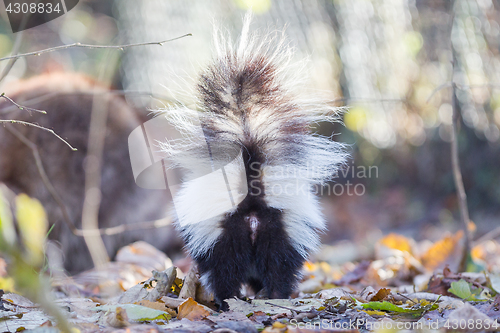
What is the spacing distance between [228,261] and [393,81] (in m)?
5.48

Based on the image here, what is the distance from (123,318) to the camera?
1.92 metres

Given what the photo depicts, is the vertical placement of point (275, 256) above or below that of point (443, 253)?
above

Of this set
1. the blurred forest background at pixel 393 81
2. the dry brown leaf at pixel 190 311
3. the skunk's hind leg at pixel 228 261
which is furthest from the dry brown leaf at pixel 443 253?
the dry brown leaf at pixel 190 311

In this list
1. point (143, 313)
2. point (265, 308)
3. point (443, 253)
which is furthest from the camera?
point (443, 253)

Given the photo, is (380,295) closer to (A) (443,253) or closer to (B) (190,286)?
(B) (190,286)

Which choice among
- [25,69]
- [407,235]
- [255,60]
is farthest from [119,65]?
[255,60]

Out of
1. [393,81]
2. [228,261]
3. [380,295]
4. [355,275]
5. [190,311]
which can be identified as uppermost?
[393,81]

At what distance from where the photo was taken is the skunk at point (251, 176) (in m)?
2.29

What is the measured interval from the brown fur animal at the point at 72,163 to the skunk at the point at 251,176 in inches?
95.8

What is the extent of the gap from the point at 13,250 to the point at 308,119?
5.86ft

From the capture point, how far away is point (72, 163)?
184 inches

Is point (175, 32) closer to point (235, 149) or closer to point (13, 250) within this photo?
point (235, 149)

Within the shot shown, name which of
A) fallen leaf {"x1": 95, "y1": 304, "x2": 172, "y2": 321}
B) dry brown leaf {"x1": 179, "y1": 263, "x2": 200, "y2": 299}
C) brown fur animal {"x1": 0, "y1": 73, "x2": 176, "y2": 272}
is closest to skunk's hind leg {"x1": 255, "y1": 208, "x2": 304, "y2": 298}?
dry brown leaf {"x1": 179, "y1": 263, "x2": 200, "y2": 299}

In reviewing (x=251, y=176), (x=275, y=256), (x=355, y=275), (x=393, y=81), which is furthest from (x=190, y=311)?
(x=393, y=81)
